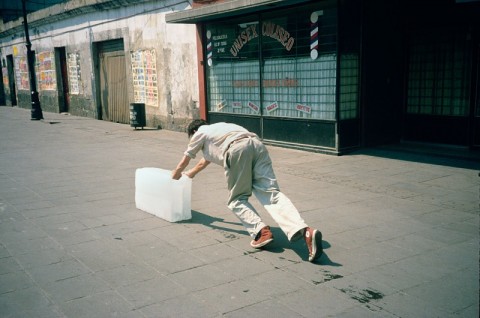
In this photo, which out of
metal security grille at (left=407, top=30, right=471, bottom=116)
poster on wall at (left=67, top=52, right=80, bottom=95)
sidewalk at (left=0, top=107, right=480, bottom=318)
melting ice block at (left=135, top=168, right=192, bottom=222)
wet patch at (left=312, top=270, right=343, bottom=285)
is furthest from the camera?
poster on wall at (left=67, top=52, right=80, bottom=95)

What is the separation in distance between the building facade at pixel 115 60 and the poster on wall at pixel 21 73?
1074mm

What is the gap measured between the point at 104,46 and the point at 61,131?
4515 mm

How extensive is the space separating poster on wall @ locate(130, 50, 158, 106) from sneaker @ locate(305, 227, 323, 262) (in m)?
12.1

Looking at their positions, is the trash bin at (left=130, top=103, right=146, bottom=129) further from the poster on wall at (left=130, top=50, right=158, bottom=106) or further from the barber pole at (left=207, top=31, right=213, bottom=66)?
the barber pole at (left=207, top=31, right=213, bottom=66)

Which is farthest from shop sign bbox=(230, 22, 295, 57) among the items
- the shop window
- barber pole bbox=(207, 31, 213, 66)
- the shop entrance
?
the shop entrance

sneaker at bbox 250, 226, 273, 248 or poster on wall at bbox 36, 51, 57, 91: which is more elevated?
poster on wall at bbox 36, 51, 57, 91

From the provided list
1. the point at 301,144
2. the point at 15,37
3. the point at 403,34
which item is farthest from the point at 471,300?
the point at 15,37

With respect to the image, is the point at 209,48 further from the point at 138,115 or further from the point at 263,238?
the point at 263,238

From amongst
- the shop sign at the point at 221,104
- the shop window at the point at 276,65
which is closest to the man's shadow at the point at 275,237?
the shop window at the point at 276,65

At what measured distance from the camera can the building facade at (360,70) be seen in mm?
9508

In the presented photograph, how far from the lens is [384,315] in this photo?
11.2ft

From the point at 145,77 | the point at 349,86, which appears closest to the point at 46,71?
the point at 145,77

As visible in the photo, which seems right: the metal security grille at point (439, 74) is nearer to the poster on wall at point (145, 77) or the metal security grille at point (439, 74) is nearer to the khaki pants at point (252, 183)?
the khaki pants at point (252, 183)

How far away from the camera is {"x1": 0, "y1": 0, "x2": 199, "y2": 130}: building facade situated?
47.0 feet
